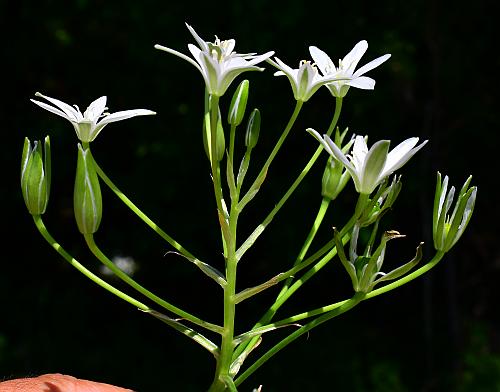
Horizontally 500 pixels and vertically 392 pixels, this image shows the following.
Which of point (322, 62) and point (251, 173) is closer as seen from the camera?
point (322, 62)

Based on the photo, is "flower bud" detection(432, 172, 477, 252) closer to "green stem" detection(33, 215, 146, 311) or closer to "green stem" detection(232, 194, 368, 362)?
"green stem" detection(232, 194, 368, 362)

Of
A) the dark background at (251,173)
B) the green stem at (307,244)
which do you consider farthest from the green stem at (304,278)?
the dark background at (251,173)

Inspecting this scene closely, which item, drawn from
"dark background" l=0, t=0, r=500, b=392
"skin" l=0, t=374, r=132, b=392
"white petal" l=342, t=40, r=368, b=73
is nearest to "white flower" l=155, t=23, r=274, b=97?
"white petal" l=342, t=40, r=368, b=73

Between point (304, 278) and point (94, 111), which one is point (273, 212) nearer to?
point (304, 278)

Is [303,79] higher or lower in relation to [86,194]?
higher

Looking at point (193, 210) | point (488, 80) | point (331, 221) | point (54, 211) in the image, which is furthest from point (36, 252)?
point (488, 80)

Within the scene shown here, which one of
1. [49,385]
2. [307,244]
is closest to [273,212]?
[307,244]
